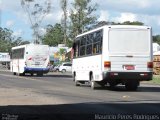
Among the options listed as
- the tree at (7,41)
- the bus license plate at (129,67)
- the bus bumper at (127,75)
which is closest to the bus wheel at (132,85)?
the bus bumper at (127,75)

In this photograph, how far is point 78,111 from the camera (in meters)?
16.4

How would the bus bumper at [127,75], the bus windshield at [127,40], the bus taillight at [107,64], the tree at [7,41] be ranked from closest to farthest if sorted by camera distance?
the bus bumper at [127,75] < the bus taillight at [107,64] < the bus windshield at [127,40] < the tree at [7,41]

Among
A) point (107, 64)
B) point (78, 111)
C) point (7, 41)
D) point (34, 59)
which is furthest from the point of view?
point (7, 41)

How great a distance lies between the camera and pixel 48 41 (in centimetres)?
13950

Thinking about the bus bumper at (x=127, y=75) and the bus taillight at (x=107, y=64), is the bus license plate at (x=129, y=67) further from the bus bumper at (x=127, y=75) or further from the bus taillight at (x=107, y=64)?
the bus taillight at (x=107, y=64)

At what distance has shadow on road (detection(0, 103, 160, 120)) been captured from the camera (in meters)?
14.5

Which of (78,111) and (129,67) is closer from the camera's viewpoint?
(78,111)

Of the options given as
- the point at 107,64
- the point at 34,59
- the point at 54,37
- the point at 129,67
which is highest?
the point at 54,37

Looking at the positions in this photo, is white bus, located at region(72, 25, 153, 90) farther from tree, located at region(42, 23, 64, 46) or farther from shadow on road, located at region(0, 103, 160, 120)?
tree, located at region(42, 23, 64, 46)

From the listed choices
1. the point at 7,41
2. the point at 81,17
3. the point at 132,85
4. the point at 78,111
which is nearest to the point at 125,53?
the point at 132,85

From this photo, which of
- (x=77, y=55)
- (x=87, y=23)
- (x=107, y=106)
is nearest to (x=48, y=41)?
(x=87, y=23)

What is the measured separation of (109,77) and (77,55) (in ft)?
23.1

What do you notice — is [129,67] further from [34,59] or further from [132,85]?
[34,59]

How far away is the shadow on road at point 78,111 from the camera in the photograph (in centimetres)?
→ 1452
